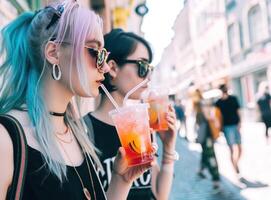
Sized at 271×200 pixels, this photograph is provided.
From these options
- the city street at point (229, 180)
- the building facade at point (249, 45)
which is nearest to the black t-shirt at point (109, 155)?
the city street at point (229, 180)

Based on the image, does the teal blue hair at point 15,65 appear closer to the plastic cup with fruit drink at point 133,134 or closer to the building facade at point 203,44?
the plastic cup with fruit drink at point 133,134

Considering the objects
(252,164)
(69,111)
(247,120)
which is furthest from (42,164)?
(247,120)

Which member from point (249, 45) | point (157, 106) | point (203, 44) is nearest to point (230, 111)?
point (157, 106)

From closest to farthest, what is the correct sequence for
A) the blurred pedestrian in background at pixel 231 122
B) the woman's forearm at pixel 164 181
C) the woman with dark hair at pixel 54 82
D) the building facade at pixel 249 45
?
the woman with dark hair at pixel 54 82
the woman's forearm at pixel 164 181
the blurred pedestrian in background at pixel 231 122
the building facade at pixel 249 45

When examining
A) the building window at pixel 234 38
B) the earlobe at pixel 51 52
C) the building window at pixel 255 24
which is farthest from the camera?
the building window at pixel 234 38

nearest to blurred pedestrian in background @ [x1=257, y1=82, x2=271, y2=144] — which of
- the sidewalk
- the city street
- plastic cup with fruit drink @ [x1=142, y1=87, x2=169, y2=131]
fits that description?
the city street

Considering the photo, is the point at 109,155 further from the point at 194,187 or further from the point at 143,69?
the point at 194,187

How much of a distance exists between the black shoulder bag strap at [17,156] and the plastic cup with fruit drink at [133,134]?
0.47 metres

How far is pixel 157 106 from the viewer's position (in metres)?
2.10

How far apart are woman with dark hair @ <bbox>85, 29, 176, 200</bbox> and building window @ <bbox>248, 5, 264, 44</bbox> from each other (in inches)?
883

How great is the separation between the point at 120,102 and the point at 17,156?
1149 millimetres

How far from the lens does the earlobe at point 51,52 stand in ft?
4.16

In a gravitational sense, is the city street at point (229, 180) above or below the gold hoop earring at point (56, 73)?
below

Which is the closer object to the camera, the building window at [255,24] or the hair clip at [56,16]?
the hair clip at [56,16]
